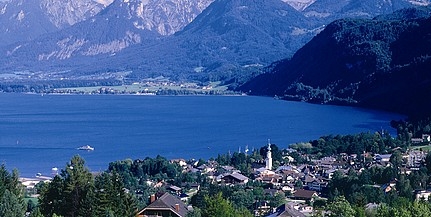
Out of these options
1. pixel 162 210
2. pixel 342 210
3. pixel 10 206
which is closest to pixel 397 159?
pixel 162 210

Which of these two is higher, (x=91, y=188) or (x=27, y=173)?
(x=91, y=188)

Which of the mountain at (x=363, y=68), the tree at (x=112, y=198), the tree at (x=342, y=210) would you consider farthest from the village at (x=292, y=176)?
the mountain at (x=363, y=68)

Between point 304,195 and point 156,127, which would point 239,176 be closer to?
point 304,195

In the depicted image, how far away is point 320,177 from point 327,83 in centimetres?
7092

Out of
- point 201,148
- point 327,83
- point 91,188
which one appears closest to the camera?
point 91,188

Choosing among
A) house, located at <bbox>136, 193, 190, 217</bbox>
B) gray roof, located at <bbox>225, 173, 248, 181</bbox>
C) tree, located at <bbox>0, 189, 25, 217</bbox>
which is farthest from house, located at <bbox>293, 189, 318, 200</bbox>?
tree, located at <bbox>0, 189, 25, 217</bbox>

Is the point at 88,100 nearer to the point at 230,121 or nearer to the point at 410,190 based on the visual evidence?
the point at 230,121

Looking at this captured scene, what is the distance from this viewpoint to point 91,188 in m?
17.1

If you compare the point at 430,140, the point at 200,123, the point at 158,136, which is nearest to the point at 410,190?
the point at 430,140

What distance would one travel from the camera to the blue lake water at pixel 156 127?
5369 cm

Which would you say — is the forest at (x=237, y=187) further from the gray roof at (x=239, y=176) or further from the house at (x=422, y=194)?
the gray roof at (x=239, y=176)

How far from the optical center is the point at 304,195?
3216cm

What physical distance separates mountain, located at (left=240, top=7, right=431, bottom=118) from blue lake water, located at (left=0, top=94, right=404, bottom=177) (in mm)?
3748

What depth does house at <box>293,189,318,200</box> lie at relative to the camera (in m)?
31.6
